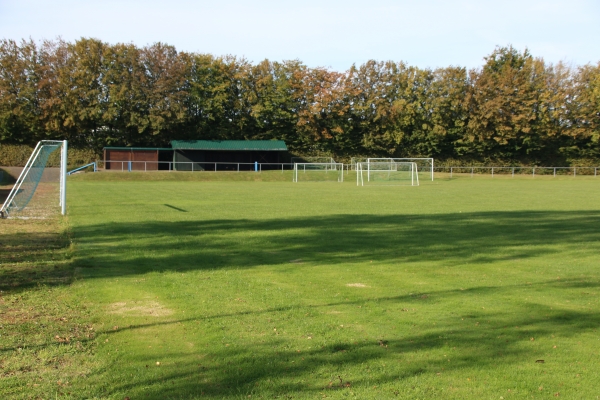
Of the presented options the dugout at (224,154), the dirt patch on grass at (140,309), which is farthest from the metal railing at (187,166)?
the dirt patch on grass at (140,309)

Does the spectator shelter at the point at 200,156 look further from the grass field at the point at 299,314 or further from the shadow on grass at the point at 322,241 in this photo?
the grass field at the point at 299,314

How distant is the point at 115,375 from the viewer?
4793mm

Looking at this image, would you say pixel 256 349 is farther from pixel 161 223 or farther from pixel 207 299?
pixel 161 223

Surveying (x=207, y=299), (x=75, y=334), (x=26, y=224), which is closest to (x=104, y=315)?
(x=75, y=334)

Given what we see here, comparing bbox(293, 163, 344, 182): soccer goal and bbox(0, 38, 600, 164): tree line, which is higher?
bbox(0, 38, 600, 164): tree line

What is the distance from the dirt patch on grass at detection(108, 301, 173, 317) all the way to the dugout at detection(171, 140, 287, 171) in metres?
50.7

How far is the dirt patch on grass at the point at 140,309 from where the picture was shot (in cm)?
675

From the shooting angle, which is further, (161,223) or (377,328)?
(161,223)

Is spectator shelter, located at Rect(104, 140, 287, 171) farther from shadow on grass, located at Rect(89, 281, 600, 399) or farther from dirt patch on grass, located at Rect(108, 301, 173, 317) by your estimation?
shadow on grass, located at Rect(89, 281, 600, 399)

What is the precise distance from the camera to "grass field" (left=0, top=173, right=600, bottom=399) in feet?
15.5

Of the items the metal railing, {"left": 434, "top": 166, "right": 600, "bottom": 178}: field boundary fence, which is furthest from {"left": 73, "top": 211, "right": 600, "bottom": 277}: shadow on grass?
{"left": 434, "top": 166, "right": 600, "bottom": 178}: field boundary fence

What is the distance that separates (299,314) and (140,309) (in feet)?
6.61

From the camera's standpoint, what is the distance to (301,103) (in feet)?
215

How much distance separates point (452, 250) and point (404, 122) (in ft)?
179
